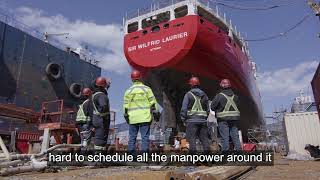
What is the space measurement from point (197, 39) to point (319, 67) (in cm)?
450

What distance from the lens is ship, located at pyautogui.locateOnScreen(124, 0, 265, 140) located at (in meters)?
12.6

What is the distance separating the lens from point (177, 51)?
41.1ft

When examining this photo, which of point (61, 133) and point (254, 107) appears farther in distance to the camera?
point (254, 107)

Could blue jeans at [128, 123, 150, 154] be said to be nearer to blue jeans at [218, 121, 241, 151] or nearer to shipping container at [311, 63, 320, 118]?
blue jeans at [218, 121, 241, 151]

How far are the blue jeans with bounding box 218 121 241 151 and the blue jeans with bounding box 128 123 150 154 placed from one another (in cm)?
162

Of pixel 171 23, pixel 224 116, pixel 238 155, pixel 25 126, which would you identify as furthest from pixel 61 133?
pixel 238 155

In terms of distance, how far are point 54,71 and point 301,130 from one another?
39.1 feet

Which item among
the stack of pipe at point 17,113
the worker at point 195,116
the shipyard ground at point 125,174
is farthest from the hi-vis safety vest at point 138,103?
the stack of pipe at point 17,113

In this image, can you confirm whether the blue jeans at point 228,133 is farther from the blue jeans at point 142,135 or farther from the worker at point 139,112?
the blue jeans at point 142,135

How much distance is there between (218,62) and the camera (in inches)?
533

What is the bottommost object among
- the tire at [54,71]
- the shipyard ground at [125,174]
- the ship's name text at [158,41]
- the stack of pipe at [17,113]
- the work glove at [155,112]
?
the shipyard ground at [125,174]

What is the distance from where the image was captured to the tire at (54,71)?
15.7 m

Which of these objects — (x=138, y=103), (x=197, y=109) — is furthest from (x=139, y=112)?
(x=197, y=109)

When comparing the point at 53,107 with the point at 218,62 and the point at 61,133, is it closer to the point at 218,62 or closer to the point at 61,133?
the point at 61,133
